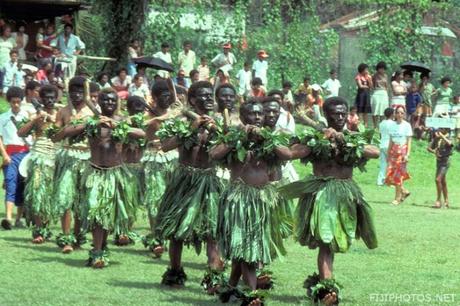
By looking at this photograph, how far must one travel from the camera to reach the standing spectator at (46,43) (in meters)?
25.7

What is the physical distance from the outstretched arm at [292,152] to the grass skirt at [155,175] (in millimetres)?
3524

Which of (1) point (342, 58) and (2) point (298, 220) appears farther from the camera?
(1) point (342, 58)

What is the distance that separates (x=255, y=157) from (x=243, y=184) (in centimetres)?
26

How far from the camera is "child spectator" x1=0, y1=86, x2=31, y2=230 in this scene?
46.5ft

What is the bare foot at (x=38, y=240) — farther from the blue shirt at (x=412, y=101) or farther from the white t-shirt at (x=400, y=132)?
the blue shirt at (x=412, y=101)

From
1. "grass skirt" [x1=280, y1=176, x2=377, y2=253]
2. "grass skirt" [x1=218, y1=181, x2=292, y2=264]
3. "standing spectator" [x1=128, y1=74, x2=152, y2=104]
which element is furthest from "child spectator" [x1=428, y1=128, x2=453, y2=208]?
"grass skirt" [x1=218, y1=181, x2=292, y2=264]

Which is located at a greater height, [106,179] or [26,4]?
[26,4]

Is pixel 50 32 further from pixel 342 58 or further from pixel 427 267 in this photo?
pixel 427 267

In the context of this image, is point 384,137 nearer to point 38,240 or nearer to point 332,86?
point 332,86

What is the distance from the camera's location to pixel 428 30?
103 feet

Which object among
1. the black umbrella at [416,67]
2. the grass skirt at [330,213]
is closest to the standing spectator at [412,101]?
the black umbrella at [416,67]

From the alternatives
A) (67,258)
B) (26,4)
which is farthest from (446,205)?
(26,4)

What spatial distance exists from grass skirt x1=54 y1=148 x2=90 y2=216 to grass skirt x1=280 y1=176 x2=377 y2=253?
334 centimetres

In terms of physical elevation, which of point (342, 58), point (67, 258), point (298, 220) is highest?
point (342, 58)
